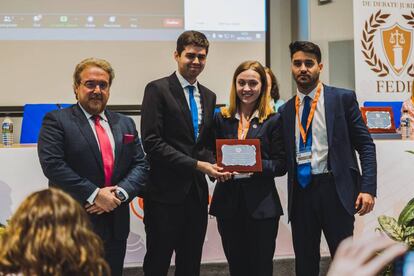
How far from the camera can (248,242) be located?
2.73 metres

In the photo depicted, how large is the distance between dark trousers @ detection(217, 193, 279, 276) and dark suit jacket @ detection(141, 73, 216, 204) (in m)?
0.22

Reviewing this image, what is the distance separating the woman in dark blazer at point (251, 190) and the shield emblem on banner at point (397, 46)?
124 inches

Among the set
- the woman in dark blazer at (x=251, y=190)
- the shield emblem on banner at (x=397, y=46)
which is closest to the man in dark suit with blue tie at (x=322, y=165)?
the woman in dark blazer at (x=251, y=190)

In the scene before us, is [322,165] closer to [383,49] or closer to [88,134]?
[88,134]

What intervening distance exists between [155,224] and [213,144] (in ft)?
1.83

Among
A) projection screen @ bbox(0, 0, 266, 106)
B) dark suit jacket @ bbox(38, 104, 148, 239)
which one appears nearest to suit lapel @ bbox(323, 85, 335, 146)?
dark suit jacket @ bbox(38, 104, 148, 239)

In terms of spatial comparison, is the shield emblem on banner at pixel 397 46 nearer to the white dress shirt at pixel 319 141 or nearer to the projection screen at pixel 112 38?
the projection screen at pixel 112 38

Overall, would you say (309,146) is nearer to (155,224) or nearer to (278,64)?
(155,224)

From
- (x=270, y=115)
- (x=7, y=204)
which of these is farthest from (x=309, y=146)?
(x=7, y=204)

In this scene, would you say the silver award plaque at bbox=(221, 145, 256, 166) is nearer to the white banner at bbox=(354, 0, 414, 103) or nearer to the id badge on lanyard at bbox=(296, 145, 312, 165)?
the id badge on lanyard at bbox=(296, 145, 312, 165)

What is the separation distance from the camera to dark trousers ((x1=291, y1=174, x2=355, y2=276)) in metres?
2.66

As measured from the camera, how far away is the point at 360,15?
531 centimetres

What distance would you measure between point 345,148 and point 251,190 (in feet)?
1.81

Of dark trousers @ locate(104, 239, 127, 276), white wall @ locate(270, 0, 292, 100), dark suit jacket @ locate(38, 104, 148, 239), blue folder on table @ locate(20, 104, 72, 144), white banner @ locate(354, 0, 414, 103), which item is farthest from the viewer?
white wall @ locate(270, 0, 292, 100)
